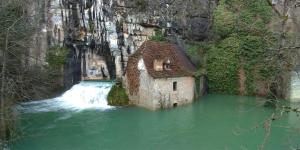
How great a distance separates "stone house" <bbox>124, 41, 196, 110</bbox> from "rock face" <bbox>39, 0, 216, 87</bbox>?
3.96m

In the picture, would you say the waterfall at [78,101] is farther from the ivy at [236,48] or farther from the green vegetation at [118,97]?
the ivy at [236,48]

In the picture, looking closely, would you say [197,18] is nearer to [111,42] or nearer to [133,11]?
[133,11]

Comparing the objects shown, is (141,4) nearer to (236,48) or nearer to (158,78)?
(236,48)

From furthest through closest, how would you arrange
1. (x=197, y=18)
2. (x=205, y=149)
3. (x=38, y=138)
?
(x=197, y=18), (x=38, y=138), (x=205, y=149)

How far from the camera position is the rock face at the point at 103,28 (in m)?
26.6

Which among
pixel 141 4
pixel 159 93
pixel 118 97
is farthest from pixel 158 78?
pixel 141 4

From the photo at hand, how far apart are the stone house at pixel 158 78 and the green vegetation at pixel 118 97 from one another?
1.03 feet

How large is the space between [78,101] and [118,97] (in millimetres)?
2604

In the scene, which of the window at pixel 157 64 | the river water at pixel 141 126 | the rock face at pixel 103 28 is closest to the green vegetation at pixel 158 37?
the rock face at pixel 103 28

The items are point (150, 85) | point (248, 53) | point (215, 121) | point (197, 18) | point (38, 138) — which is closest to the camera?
point (38, 138)

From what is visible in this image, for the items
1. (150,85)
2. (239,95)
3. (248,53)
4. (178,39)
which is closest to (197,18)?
(178,39)

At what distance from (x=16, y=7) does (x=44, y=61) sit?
9500 mm

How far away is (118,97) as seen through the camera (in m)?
22.5

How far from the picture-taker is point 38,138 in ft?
52.4
